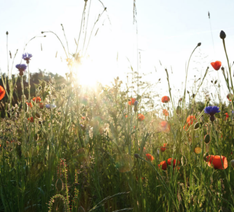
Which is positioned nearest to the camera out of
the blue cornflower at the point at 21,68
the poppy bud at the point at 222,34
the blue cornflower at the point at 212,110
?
the poppy bud at the point at 222,34

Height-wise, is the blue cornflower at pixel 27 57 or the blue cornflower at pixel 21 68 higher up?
the blue cornflower at pixel 27 57


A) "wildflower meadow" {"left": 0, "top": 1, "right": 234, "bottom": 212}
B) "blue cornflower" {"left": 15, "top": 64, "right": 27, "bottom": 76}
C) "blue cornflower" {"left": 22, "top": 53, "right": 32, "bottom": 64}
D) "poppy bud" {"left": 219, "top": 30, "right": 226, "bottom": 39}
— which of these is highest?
"blue cornflower" {"left": 22, "top": 53, "right": 32, "bottom": 64}

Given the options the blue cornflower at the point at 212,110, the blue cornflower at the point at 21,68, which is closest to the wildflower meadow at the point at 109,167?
the blue cornflower at the point at 212,110

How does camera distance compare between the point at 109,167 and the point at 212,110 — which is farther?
the point at 109,167

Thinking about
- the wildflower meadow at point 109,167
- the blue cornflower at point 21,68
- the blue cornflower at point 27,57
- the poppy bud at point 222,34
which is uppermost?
the blue cornflower at point 27,57

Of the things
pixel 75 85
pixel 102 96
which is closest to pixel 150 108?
pixel 102 96

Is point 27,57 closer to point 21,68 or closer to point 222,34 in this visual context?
point 21,68

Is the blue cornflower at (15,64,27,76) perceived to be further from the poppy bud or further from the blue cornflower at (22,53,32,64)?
the poppy bud

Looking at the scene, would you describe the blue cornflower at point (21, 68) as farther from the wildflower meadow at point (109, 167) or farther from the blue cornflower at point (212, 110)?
the blue cornflower at point (212, 110)

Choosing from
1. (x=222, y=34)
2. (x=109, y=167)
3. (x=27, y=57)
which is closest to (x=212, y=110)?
(x=222, y=34)

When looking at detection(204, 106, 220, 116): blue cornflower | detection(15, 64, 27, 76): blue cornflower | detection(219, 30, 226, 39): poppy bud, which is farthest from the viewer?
detection(15, 64, 27, 76): blue cornflower

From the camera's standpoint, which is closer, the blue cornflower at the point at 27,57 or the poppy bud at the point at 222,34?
the poppy bud at the point at 222,34

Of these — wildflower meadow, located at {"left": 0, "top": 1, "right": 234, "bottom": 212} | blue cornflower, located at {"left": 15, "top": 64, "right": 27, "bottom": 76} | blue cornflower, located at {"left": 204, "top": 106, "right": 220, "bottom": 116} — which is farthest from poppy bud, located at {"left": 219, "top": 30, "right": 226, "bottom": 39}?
blue cornflower, located at {"left": 15, "top": 64, "right": 27, "bottom": 76}

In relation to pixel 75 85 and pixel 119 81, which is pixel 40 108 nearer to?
pixel 75 85
